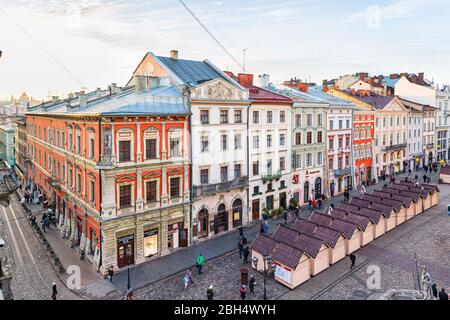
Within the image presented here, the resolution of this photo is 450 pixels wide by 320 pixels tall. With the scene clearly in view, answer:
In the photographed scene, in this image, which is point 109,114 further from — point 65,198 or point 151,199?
point 65,198

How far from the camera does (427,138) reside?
72250 mm

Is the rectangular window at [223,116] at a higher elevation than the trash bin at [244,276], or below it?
higher

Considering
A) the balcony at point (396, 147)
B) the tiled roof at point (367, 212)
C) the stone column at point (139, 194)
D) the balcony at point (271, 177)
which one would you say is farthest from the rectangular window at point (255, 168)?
the balcony at point (396, 147)

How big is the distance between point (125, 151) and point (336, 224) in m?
19.2

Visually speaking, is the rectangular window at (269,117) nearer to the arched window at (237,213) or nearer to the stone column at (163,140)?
the arched window at (237,213)

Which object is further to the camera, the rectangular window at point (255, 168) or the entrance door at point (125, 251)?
the rectangular window at point (255, 168)

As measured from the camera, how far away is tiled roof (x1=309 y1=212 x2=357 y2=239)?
29.1 m

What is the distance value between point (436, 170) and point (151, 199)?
205ft

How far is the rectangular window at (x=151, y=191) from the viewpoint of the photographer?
94.3ft

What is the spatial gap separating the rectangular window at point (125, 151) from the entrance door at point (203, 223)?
30.5ft

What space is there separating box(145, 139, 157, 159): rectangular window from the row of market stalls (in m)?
11.0

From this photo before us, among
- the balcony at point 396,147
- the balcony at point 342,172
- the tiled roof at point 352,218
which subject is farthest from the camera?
the balcony at point 396,147

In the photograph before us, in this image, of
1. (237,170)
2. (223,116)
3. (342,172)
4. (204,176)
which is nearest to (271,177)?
(237,170)

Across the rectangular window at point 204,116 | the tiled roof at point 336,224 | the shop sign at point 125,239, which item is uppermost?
the rectangular window at point 204,116
